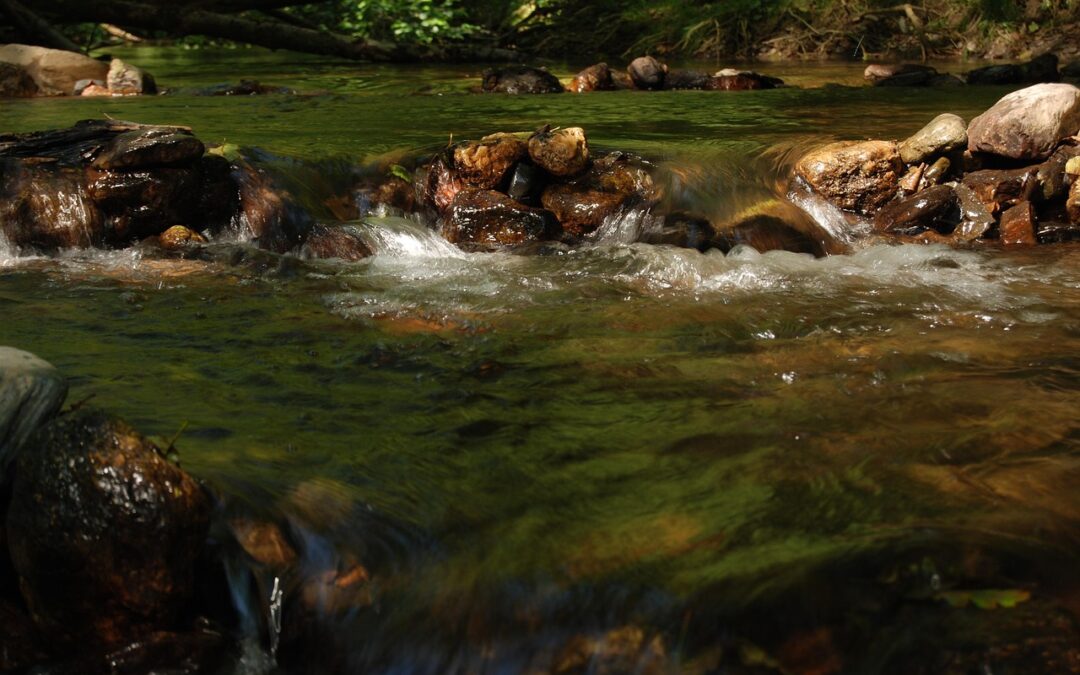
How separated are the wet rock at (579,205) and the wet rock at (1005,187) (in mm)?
2410

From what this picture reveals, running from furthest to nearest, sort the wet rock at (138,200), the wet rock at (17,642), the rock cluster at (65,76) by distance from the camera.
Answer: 1. the rock cluster at (65,76)
2. the wet rock at (138,200)
3. the wet rock at (17,642)

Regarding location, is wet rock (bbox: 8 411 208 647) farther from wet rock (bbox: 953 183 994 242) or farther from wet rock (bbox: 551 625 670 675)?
wet rock (bbox: 953 183 994 242)

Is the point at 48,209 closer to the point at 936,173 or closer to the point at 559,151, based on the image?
the point at 559,151

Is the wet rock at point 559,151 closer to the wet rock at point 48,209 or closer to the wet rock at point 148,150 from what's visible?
the wet rock at point 148,150

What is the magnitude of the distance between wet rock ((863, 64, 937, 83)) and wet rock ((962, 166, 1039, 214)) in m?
5.83

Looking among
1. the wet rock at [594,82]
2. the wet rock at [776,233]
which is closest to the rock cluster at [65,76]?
the wet rock at [594,82]

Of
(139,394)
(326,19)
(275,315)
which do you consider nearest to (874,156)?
(275,315)

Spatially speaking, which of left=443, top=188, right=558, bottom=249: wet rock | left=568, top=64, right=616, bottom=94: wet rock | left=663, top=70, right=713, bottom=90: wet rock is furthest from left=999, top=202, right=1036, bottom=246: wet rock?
left=568, top=64, right=616, bottom=94: wet rock

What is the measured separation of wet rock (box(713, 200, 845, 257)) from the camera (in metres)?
6.70

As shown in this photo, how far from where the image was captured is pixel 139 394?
3838 millimetres

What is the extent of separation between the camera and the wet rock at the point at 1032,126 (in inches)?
284

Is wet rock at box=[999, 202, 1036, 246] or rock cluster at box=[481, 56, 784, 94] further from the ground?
rock cluster at box=[481, 56, 784, 94]

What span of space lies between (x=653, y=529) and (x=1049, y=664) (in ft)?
3.41

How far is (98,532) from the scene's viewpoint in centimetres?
263
